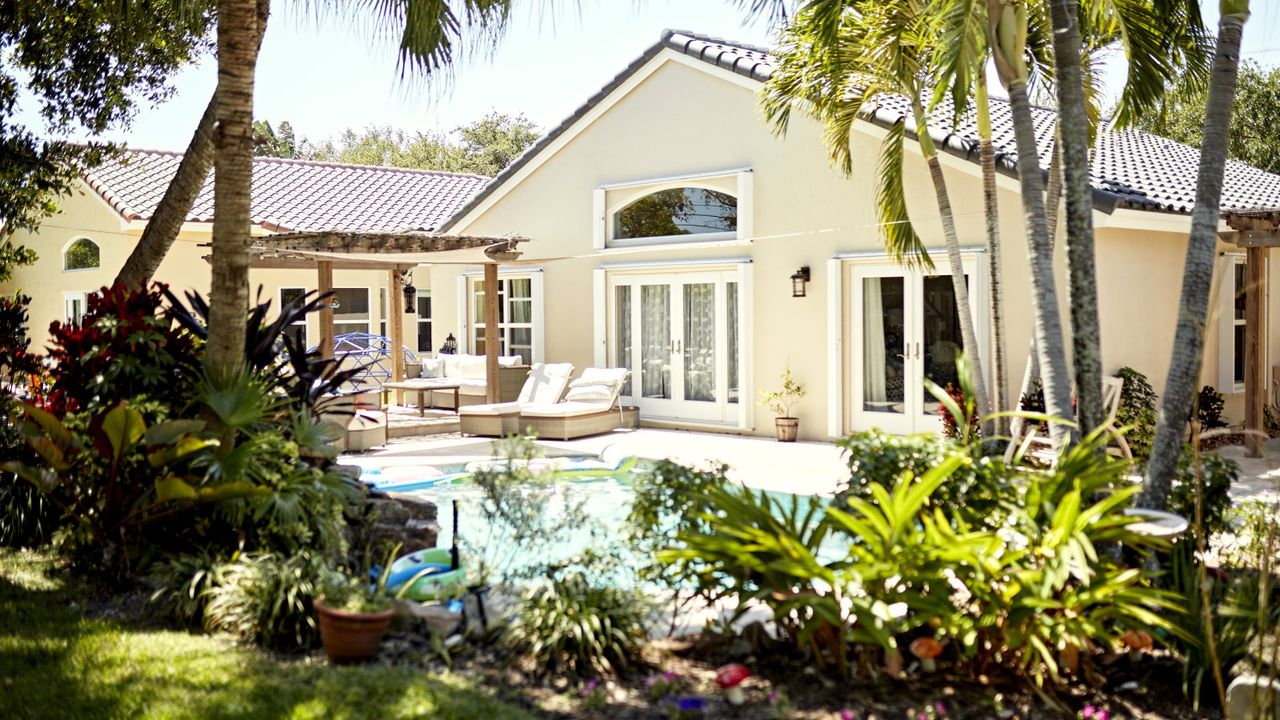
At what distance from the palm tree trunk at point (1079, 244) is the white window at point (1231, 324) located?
10502 millimetres

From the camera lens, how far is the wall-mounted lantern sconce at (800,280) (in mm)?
13836

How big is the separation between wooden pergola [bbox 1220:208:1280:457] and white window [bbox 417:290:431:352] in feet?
56.6

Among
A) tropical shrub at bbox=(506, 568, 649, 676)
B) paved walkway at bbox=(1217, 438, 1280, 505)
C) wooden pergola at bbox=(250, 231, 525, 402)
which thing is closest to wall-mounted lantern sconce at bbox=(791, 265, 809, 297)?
wooden pergola at bbox=(250, 231, 525, 402)

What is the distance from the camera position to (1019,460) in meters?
5.04

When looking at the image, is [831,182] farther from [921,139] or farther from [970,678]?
[970,678]

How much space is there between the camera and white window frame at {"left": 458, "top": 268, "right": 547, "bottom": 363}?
1728cm

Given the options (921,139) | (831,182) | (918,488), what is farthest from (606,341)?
(918,488)

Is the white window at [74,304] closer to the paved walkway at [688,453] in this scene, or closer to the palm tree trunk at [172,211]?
the paved walkway at [688,453]

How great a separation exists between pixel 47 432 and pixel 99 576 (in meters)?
0.92

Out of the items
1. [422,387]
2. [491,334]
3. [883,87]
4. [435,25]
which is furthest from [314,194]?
[435,25]

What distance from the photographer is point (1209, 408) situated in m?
13.3

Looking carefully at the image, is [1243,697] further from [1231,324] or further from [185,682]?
[1231,324]

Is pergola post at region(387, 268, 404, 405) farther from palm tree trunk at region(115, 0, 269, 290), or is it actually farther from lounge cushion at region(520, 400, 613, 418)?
palm tree trunk at region(115, 0, 269, 290)

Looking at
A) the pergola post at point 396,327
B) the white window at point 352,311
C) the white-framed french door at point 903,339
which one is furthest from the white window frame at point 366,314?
the white-framed french door at point 903,339
